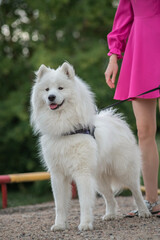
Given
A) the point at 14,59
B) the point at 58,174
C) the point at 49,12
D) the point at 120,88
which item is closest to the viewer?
the point at 58,174

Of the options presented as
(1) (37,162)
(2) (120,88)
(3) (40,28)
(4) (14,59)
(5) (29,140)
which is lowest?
(1) (37,162)

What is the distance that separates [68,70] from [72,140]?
68 centimetres

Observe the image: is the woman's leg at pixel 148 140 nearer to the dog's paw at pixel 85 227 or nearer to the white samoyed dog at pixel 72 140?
the white samoyed dog at pixel 72 140

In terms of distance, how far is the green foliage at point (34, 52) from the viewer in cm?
1043

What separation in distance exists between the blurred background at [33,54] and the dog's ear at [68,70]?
6.46m

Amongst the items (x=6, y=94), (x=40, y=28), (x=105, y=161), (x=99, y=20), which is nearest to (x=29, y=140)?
(x=6, y=94)

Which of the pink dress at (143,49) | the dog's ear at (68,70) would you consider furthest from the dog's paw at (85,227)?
the dog's ear at (68,70)

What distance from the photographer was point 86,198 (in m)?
3.35

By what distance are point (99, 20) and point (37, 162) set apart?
5.08m

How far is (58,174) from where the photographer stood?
11.5 feet

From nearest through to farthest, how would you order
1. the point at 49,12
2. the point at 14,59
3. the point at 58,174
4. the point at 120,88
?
the point at 58,174, the point at 120,88, the point at 49,12, the point at 14,59

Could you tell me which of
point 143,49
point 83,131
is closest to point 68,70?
point 83,131

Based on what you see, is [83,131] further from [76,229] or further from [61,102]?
[76,229]

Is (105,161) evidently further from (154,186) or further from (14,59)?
(14,59)
